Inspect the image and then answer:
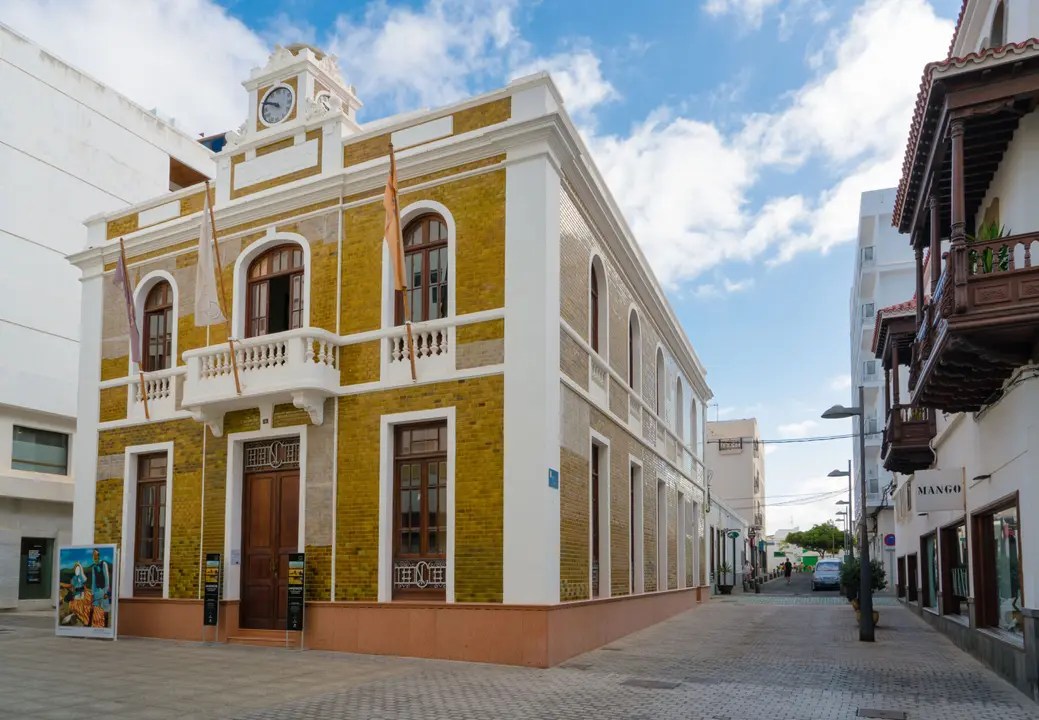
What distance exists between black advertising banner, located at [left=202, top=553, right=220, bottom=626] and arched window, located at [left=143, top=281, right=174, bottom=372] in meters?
4.66

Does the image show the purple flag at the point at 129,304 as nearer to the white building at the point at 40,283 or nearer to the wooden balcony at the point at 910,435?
the white building at the point at 40,283

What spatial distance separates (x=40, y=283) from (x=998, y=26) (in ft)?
88.6

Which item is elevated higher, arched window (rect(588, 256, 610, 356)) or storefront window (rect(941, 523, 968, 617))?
arched window (rect(588, 256, 610, 356))

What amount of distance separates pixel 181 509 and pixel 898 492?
2607 cm

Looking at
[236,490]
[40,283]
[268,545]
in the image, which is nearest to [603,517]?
[268,545]

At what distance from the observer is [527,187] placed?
1560 cm

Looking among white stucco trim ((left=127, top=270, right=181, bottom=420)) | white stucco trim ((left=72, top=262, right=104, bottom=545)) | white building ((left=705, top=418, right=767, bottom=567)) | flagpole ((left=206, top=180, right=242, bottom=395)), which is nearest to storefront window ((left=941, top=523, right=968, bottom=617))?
flagpole ((left=206, top=180, right=242, bottom=395))

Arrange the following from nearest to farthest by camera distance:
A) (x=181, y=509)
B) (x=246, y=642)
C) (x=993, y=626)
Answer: (x=993, y=626)
(x=246, y=642)
(x=181, y=509)

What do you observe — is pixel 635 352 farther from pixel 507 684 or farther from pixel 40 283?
pixel 40 283

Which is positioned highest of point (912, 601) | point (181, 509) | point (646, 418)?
point (646, 418)

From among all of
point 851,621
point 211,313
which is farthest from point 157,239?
point 851,621

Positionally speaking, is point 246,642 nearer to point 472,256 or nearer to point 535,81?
point 472,256

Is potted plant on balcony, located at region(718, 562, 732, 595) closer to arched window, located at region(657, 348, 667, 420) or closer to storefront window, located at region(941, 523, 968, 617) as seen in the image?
arched window, located at region(657, 348, 667, 420)

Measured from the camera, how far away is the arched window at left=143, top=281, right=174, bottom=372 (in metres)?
19.8
